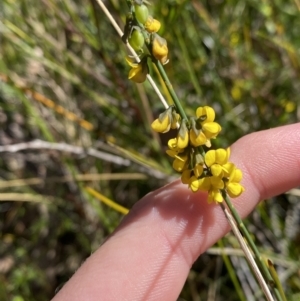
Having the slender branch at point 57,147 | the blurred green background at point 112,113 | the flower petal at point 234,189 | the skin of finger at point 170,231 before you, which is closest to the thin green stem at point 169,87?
the flower petal at point 234,189

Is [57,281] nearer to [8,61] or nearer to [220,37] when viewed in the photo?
[8,61]

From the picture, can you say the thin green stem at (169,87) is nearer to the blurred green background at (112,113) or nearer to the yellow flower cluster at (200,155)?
the yellow flower cluster at (200,155)

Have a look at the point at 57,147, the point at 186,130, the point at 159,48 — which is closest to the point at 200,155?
the point at 186,130

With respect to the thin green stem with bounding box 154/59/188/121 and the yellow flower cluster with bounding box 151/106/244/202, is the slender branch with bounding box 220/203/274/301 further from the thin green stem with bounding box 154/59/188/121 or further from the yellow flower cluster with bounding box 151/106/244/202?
the thin green stem with bounding box 154/59/188/121

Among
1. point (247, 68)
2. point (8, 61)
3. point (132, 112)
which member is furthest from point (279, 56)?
point (8, 61)

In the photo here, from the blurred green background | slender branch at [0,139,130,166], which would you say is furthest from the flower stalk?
slender branch at [0,139,130,166]
